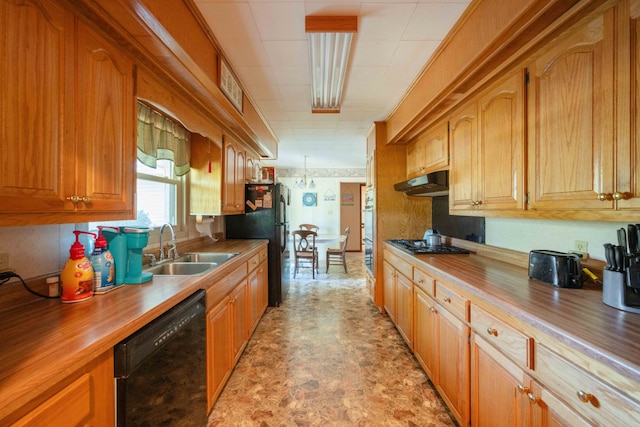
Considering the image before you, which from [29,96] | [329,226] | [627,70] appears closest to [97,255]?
[29,96]

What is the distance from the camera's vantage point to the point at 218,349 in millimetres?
1741

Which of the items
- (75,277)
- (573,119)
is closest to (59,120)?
(75,277)

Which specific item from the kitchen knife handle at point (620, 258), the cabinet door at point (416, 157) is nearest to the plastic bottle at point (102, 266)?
the kitchen knife handle at point (620, 258)

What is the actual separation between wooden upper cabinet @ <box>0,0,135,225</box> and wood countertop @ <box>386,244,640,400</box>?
1819 millimetres

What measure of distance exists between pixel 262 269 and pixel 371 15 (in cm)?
262

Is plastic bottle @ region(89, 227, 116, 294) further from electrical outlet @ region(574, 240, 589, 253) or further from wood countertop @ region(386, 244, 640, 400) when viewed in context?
electrical outlet @ region(574, 240, 589, 253)

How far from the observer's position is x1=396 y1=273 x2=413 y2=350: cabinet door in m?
2.25

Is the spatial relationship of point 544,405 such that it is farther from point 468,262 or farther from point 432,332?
point 468,262

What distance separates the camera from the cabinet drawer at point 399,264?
230 cm

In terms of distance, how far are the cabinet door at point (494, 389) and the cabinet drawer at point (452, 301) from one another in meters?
0.12

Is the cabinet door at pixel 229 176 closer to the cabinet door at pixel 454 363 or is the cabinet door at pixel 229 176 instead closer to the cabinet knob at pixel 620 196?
the cabinet door at pixel 454 363

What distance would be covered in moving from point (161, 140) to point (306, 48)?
1.34 meters

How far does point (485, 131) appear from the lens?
1736mm

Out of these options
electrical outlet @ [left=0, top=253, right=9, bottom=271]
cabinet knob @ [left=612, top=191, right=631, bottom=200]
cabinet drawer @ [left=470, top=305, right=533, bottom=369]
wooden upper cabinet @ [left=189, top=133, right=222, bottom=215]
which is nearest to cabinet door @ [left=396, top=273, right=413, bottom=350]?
cabinet drawer @ [left=470, top=305, right=533, bottom=369]
